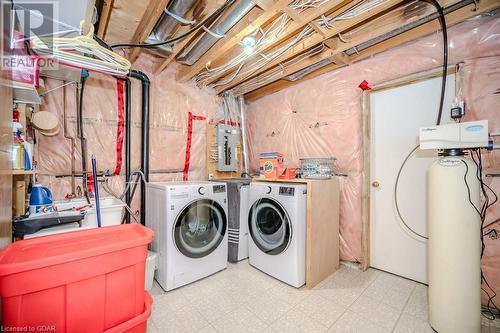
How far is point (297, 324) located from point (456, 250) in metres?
1.17

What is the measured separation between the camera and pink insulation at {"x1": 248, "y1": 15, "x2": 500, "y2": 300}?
5.43 ft

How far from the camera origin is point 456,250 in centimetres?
136

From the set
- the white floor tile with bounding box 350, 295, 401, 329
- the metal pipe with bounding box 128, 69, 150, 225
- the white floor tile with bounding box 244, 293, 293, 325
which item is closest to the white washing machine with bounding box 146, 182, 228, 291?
the metal pipe with bounding box 128, 69, 150, 225

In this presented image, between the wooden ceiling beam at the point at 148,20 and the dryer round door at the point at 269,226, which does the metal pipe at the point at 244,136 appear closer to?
the dryer round door at the point at 269,226

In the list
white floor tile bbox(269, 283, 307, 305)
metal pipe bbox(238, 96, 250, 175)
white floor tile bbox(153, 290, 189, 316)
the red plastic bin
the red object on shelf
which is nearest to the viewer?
the red plastic bin

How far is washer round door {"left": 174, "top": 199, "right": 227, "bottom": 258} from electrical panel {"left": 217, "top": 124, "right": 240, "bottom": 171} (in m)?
A: 1.00

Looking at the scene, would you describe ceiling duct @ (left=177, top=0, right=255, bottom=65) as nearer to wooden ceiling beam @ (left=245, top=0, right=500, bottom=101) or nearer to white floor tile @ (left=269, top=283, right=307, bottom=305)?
wooden ceiling beam @ (left=245, top=0, right=500, bottom=101)

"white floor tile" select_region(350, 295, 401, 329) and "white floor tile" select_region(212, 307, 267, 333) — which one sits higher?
"white floor tile" select_region(350, 295, 401, 329)

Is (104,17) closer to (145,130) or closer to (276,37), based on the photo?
(145,130)

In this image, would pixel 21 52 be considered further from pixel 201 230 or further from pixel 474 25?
pixel 474 25

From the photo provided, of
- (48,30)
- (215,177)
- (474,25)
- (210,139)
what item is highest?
(474,25)

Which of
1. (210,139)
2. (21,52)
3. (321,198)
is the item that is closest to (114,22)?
(21,52)

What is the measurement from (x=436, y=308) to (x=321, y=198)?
1.09m

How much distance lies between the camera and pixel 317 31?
185 cm
